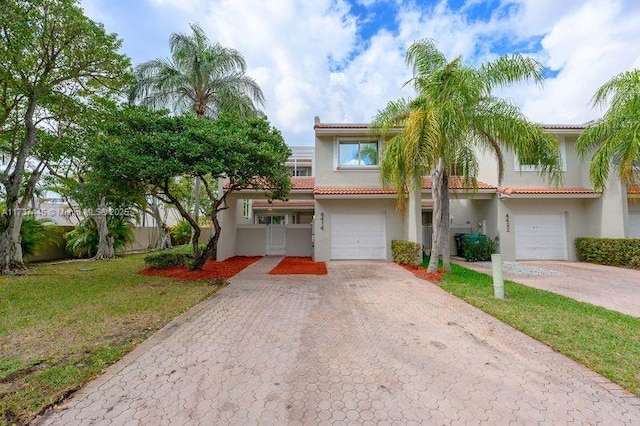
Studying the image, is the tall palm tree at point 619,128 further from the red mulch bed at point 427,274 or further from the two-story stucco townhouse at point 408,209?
the red mulch bed at point 427,274

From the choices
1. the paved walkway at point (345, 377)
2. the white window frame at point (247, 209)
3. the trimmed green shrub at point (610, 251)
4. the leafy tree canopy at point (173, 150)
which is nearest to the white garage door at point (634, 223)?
the trimmed green shrub at point (610, 251)

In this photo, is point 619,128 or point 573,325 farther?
point 619,128

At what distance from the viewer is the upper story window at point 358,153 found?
15.7 metres

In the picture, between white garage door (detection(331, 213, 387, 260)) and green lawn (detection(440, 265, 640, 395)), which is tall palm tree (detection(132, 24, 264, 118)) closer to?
white garage door (detection(331, 213, 387, 260))

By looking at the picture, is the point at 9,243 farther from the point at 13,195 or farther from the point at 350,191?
the point at 350,191

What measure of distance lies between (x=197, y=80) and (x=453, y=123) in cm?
1393

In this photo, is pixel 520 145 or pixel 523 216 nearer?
pixel 520 145

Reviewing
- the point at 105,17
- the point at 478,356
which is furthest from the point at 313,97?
the point at 478,356

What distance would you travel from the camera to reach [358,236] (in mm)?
15516

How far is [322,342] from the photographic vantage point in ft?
16.3

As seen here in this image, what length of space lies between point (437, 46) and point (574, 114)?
34.5 feet

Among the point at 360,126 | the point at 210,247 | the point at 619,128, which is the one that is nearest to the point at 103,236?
the point at 210,247

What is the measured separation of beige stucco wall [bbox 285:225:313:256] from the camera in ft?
60.8

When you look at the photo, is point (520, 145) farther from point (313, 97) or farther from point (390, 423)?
point (313, 97)
